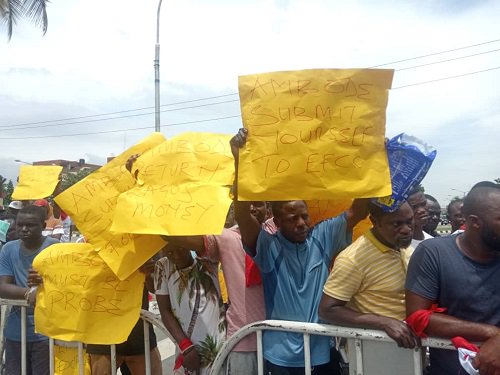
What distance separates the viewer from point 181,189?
2359 mm

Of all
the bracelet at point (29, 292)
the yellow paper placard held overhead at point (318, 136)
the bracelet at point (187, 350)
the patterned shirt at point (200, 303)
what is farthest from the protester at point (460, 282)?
the bracelet at point (29, 292)

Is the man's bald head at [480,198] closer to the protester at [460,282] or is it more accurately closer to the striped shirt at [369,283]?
the protester at [460,282]

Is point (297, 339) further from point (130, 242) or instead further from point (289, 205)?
point (130, 242)

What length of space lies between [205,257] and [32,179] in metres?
1.88

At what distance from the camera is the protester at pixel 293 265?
2.30 m

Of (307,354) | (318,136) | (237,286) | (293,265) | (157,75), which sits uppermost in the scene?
(157,75)

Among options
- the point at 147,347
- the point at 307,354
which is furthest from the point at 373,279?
the point at 147,347

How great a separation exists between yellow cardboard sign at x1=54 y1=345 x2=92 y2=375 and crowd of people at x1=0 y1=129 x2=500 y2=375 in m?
0.07

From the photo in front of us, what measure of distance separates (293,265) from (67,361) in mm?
1759

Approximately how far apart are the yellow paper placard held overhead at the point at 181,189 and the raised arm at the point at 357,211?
25.3 inches

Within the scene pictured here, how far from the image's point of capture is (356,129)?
204 centimetres

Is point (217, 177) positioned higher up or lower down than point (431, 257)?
higher up

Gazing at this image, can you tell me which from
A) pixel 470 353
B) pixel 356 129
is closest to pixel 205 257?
pixel 356 129

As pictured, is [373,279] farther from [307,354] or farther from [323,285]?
[307,354]
